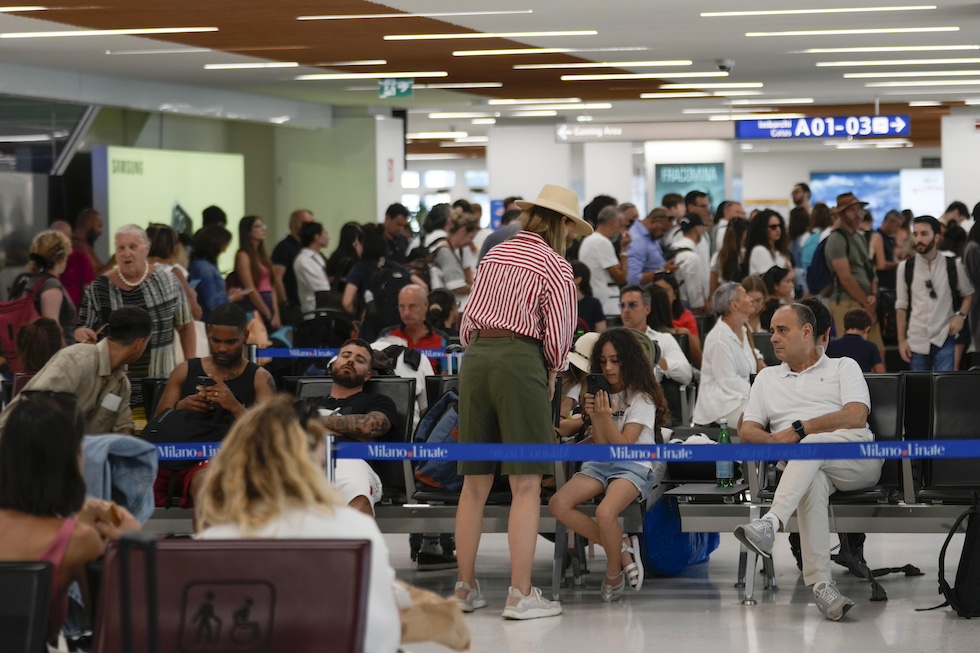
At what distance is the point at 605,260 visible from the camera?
36.0 ft

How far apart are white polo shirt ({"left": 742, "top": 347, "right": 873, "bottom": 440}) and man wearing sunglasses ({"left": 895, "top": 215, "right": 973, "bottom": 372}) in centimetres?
412

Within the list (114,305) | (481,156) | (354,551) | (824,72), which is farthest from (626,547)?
(481,156)

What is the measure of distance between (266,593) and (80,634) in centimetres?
103

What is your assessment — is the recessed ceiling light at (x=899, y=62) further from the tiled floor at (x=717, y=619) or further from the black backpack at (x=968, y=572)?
the black backpack at (x=968, y=572)

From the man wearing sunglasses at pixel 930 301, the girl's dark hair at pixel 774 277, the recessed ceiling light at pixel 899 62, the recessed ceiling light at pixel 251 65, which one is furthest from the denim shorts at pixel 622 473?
the recessed ceiling light at pixel 899 62

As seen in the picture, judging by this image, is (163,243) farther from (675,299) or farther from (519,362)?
(519,362)

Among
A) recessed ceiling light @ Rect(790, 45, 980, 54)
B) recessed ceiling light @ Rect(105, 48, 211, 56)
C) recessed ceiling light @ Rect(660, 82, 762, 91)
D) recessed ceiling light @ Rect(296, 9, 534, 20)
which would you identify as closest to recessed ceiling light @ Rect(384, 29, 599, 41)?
recessed ceiling light @ Rect(296, 9, 534, 20)

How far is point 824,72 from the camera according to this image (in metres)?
15.5

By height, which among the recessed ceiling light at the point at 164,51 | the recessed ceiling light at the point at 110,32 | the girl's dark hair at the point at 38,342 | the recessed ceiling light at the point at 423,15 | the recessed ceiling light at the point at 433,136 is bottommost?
the girl's dark hair at the point at 38,342

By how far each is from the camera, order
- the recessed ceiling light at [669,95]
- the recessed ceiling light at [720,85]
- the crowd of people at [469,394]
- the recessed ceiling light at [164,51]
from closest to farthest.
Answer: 1. the crowd of people at [469,394]
2. the recessed ceiling light at [164,51]
3. the recessed ceiling light at [720,85]
4. the recessed ceiling light at [669,95]

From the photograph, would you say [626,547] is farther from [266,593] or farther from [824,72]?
[824,72]

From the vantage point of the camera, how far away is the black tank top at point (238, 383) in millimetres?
6070

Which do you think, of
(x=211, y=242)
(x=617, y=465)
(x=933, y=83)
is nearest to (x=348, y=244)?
(x=211, y=242)

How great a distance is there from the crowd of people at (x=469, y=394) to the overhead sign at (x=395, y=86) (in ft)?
19.0
